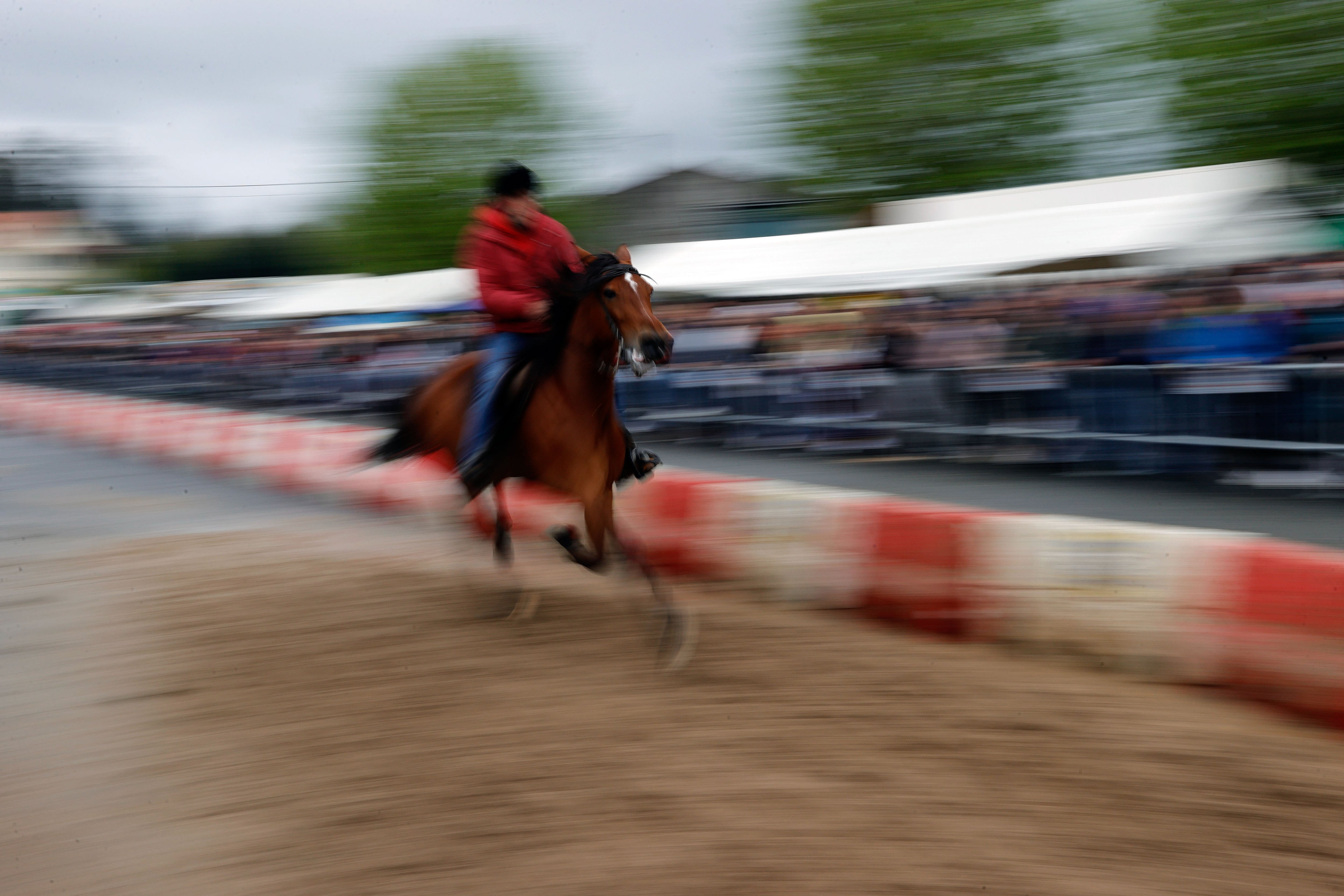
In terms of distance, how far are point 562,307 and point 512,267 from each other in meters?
0.40

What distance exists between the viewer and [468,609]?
763cm

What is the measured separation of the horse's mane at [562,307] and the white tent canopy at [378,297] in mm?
19151

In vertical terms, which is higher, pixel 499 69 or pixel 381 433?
pixel 499 69

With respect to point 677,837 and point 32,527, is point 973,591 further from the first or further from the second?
point 32,527

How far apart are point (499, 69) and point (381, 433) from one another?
49589 millimetres

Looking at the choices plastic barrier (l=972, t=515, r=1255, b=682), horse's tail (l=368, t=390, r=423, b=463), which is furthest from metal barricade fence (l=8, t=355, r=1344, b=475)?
plastic barrier (l=972, t=515, r=1255, b=682)

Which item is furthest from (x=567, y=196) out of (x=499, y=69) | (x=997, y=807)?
(x=997, y=807)

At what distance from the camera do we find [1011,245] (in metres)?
16.4

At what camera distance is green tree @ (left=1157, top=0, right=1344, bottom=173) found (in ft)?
74.2

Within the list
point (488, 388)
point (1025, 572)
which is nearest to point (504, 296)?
point (488, 388)

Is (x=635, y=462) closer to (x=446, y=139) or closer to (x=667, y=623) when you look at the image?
(x=667, y=623)

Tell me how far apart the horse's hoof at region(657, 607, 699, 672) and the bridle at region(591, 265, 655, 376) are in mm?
1223

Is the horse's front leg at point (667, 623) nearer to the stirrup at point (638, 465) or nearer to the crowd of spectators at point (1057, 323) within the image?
the stirrup at point (638, 465)

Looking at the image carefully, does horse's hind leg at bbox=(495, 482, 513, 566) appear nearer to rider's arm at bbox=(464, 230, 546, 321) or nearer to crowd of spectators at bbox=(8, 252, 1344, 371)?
crowd of spectators at bbox=(8, 252, 1344, 371)
